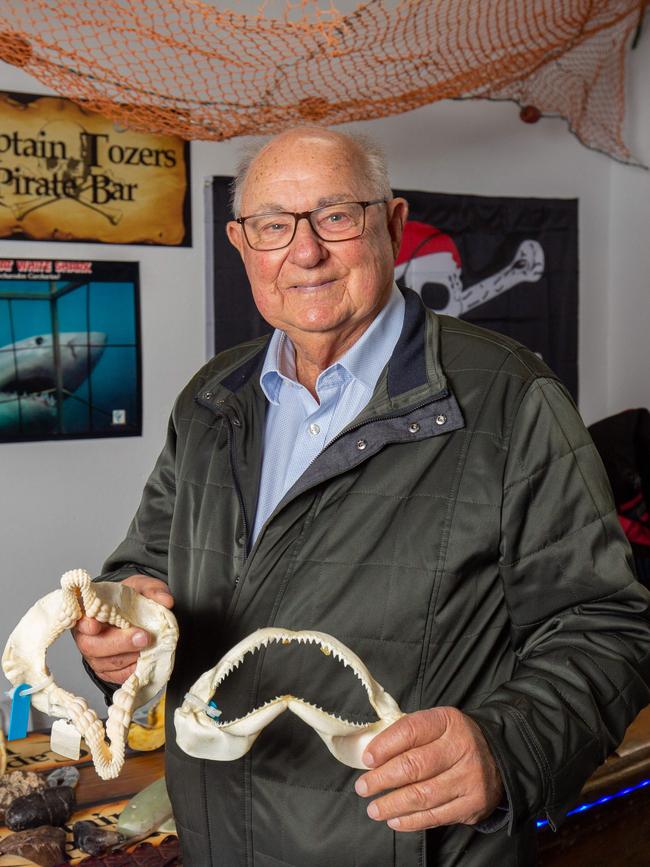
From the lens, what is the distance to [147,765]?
2129 millimetres

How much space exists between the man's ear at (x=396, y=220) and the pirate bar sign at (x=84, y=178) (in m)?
2.06

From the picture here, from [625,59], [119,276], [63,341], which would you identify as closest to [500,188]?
[625,59]

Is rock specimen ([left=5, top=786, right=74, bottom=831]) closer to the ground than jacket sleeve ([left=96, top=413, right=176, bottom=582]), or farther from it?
closer to the ground

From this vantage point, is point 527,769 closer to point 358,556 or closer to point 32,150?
point 358,556

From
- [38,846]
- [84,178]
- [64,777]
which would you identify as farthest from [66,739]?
[84,178]

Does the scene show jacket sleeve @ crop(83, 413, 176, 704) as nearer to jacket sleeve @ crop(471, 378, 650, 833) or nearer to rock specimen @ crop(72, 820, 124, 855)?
rock specimen @ crop(72, 820, 124, 855)

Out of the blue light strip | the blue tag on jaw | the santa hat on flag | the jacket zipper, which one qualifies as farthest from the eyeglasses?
the santa hat on flag

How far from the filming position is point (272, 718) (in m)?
1.21

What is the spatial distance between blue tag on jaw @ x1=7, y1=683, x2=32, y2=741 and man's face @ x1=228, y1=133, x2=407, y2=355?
0.68 m

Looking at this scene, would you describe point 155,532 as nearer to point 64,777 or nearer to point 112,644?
point 112,644

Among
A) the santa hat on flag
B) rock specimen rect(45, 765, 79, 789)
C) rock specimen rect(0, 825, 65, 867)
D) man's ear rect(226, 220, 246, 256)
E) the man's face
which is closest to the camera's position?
the man's face

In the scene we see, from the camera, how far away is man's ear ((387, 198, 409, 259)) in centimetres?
163

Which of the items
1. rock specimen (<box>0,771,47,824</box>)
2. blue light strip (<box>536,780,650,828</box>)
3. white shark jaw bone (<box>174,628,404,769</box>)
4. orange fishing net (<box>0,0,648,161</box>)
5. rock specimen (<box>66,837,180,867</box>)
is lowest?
blue light strip (<box>536,780,650,828</box>)

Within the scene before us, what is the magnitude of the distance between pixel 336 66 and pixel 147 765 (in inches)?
104
